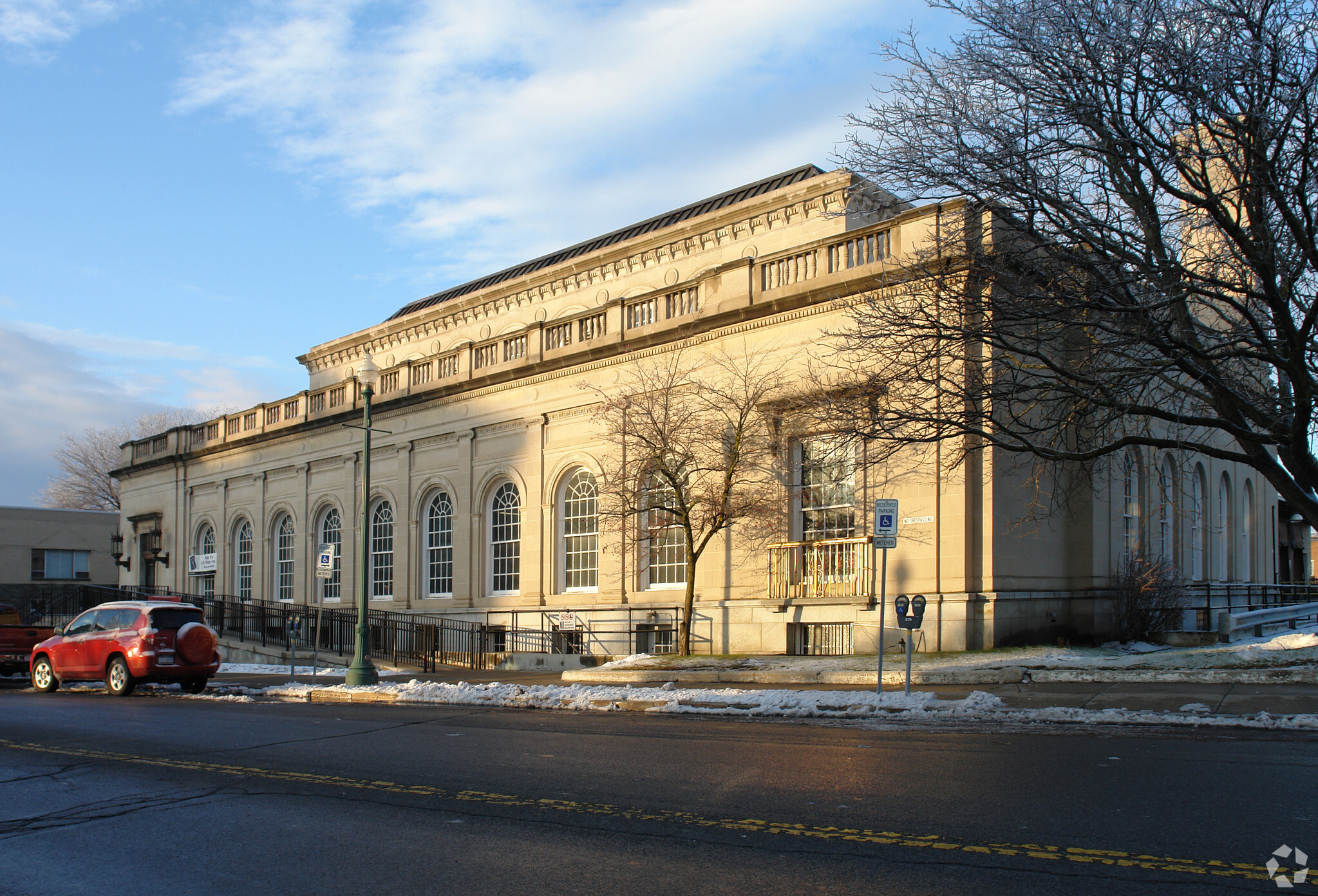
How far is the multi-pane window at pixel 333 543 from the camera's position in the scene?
1422 inches

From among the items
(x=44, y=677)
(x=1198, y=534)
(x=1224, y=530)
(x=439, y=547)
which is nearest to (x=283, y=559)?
(x=439, y=547)

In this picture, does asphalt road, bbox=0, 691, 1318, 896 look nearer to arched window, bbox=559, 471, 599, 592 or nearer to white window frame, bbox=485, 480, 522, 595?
arched window, bbox=559, 471, 599, 592

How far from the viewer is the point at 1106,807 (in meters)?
7.00

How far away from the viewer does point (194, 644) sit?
1977cm

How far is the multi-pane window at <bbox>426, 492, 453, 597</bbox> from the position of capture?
32219 millimetres

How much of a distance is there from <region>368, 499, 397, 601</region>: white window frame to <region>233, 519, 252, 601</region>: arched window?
8.63 meters

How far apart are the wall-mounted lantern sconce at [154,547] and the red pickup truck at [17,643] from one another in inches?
896

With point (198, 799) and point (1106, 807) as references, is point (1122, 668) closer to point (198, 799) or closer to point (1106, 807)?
point (1106, 807)

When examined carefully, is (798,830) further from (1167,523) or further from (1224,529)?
(1224,529)

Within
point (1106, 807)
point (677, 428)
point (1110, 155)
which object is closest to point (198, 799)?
point (1106, 807)

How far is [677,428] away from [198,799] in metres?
16.0

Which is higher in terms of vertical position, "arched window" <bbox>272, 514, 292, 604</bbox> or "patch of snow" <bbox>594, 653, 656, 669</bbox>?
"arched window" <bbox>272, 514, 292, 604</bbox>

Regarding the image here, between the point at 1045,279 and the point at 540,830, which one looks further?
the point at 1045,279

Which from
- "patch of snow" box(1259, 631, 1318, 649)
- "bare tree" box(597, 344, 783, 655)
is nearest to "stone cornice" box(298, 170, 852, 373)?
"bare tree" box(597, 344, 783, 655)
